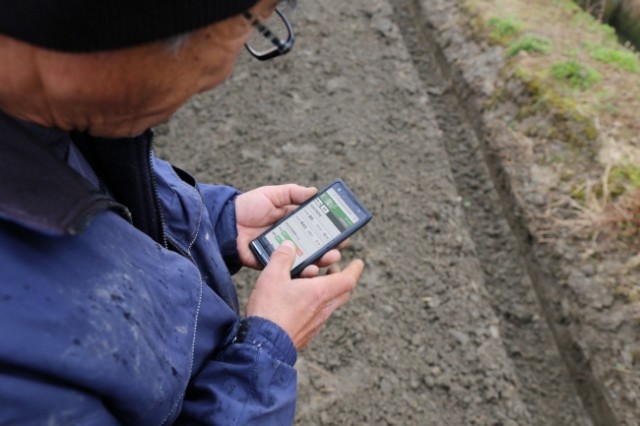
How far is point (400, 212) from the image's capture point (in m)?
3.20

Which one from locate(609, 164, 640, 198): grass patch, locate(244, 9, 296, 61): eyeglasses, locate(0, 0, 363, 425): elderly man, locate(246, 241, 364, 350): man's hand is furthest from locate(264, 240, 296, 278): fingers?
locate(609, 164, 640, 198): grass patch

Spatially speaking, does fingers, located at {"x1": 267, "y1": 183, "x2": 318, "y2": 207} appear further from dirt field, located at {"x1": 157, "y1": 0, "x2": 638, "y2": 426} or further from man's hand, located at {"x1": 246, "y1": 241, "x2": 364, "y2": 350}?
dirt field, located at {"x1": 157, "y1": 0, "x2": 638, "y2": 426}

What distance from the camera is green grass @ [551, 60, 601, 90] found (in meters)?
3.47

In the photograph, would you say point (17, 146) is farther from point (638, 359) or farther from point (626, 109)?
point (626, 109)

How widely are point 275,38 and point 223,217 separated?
0.84 m

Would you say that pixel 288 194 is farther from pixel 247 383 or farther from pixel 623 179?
pixel 623 179

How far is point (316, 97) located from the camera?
387 centimetres

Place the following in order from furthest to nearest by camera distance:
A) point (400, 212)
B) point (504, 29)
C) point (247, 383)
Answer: point (504, 29)
point (400, 212)
point (247, 383)

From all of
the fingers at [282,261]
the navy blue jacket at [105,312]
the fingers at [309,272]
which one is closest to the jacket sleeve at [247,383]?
the navy blue jacket at [105,312]

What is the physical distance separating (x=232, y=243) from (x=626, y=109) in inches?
101

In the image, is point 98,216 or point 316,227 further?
point 316,227

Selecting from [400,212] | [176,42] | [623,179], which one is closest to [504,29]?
[623,179]

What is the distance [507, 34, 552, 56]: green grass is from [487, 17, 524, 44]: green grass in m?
0.14

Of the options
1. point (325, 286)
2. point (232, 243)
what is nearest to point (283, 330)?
point (325, 286)
